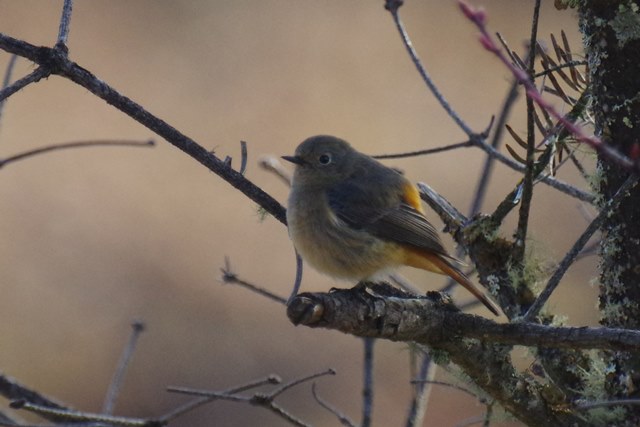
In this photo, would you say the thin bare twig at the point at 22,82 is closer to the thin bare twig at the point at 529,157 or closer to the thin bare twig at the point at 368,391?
the thin bare twig at the point at 529,157

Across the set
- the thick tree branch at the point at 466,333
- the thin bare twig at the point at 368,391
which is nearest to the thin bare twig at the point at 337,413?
the thin bare twig at the point at 368,391

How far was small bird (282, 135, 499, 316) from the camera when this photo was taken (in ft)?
12.7

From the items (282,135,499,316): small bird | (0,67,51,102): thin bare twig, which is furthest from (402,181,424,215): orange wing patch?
(0,67,51,102): thin bare twig

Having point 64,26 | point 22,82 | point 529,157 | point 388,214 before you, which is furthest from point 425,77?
point 22,82

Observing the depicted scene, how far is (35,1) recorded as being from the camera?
12.9m

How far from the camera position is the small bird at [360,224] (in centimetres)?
388

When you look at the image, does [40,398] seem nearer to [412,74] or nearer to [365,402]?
[365,402]

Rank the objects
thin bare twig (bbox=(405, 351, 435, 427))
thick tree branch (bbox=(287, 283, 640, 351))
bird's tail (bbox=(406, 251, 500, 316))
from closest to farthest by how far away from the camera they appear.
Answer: thick tree branch (bbox=(287, 283, 640, 351)) < thin bare twig (bbox=(405, 351, 435, 427)) < bird's tail (bbox=(406, 251, 500, 316))

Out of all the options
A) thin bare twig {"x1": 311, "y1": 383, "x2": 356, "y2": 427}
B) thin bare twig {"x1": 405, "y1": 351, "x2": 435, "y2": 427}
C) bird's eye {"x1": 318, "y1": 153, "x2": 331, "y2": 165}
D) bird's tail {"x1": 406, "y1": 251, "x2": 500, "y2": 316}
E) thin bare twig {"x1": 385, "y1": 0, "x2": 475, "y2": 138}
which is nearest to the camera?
thin bare twig {"x1": 311, "y1": 383, "x2": 356, "y2": 427}

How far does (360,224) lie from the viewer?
13.2 feet

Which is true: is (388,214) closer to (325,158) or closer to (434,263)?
(434,263)

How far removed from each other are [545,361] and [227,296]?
6346mm

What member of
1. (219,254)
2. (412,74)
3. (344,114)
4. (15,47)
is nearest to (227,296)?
(219,254)

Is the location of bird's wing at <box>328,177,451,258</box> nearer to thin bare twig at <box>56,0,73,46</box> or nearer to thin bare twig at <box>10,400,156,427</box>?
thin bare twig at <box>10,400,156,427</box>
